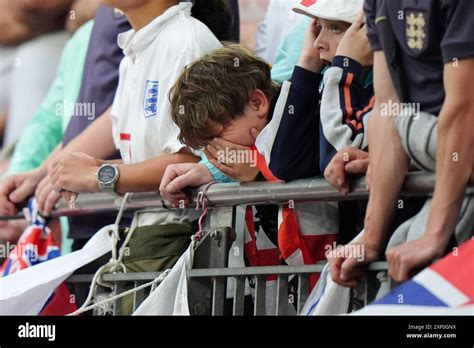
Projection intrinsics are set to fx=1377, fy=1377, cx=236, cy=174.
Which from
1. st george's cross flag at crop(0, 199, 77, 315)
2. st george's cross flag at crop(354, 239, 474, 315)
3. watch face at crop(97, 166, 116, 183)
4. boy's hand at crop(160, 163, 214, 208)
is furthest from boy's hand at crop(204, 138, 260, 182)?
st george's cross flag at crop(0, 199, 77, 315)

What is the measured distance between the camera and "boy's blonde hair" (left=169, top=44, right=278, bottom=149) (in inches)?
158

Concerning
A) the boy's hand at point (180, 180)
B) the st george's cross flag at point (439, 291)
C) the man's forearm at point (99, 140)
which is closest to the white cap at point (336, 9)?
the boy's hand at point (180, 180)

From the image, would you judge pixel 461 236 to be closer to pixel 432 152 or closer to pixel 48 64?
pixel 432 152

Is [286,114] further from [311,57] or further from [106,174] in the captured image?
[106,174]

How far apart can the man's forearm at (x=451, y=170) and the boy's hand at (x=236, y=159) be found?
0.85 m

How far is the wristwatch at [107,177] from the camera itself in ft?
14.6

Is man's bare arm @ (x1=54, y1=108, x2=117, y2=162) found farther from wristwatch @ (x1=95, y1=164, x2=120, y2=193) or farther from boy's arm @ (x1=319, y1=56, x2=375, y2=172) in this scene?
boy's arm @ (x1=319, y1=56, x2=375, y2=172)

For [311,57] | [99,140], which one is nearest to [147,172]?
[99,140]

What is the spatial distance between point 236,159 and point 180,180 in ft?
0.77

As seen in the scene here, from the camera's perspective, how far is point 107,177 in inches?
176

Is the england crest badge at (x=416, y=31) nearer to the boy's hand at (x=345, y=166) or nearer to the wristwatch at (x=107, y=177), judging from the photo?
the boy's hand at (x=345, y=166)

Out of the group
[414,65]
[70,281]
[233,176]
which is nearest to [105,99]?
[70,281]

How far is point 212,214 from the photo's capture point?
4.20 meters
